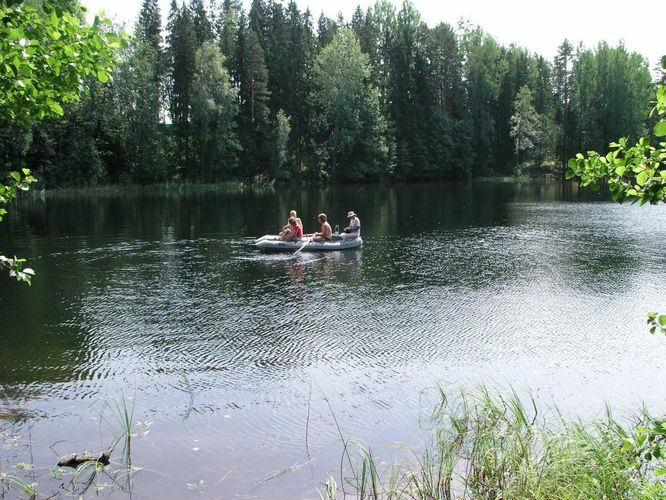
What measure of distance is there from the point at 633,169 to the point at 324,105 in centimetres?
6699

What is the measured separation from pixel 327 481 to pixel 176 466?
6.06 ft

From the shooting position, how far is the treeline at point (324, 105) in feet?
189

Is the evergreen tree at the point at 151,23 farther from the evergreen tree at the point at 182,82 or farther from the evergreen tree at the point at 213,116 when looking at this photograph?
the evergreen tree at the point at 213,116

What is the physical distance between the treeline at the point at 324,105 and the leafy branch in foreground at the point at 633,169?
4440 cm

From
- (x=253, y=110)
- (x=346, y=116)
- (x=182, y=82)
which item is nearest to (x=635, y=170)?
(x=182, y=82)

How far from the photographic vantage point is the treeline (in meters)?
57.5

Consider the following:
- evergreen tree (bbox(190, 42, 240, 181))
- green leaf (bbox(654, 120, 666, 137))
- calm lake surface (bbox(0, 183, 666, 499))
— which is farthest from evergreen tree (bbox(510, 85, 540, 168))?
green leaf (bbox(654, 120, 666, 137))

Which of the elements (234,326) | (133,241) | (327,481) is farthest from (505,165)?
(327,481)

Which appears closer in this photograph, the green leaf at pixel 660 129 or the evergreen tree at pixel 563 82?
the green leaf at pixel 660 129

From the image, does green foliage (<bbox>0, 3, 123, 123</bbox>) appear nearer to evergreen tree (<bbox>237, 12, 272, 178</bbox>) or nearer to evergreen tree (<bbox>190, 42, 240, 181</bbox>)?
evergreen tree (<bbox>190, 42, 240, 181</bbox>)

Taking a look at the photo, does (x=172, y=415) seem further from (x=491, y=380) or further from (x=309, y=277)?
(x=309, y=277)

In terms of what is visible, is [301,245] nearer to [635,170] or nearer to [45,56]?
[45,56]

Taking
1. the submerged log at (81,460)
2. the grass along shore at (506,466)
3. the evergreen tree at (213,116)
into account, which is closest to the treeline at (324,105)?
the evergreen tree at (213,116)

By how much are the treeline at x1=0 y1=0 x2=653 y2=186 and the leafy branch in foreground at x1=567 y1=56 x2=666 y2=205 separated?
44399mm
